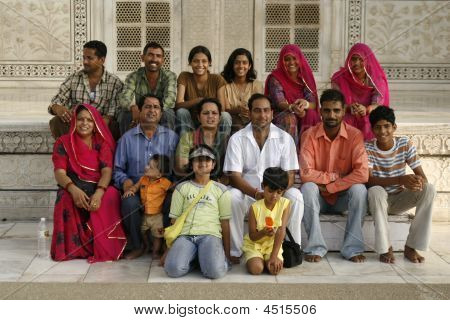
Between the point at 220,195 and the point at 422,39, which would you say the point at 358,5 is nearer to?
the point at 422,39

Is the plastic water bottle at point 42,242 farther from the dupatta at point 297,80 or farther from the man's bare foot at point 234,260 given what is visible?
the dupatta at point 297,80

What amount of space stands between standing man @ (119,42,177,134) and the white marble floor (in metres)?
1.19

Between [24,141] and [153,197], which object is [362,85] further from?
[24,141]

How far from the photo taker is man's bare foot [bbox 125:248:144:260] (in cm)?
498

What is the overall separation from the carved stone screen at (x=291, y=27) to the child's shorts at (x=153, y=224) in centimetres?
425

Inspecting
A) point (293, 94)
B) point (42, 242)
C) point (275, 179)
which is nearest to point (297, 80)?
point (293, 94)

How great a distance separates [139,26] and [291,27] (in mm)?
1893

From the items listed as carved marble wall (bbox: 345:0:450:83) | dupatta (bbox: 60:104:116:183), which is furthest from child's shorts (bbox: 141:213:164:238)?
carved marble wall (bbox: 345:0:450:83)

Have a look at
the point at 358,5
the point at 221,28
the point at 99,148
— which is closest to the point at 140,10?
the point at 221,28

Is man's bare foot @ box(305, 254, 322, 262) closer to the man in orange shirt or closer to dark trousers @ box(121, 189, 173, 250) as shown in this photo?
the man in orange shirt

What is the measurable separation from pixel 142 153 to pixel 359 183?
5.19ft

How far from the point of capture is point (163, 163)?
5.15m

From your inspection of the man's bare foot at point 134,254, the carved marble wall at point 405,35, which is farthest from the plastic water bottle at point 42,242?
the carved marble wall at point 405,35

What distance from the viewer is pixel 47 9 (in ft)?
28.8
